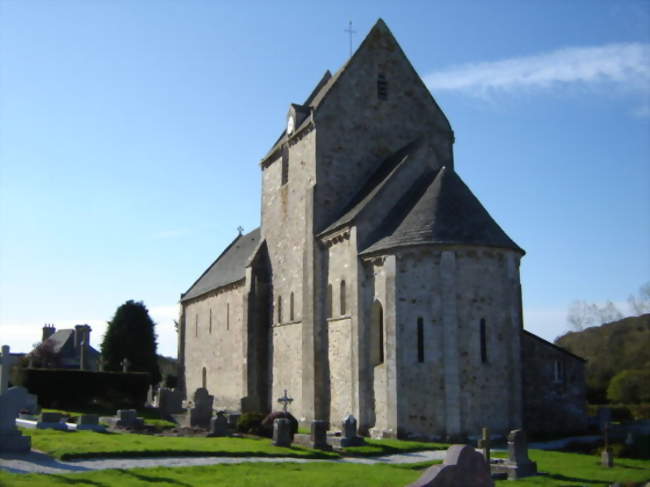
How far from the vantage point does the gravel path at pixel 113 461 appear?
1611 cm

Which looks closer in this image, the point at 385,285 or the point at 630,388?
the point at 385,285

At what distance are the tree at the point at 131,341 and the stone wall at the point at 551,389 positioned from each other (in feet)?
103

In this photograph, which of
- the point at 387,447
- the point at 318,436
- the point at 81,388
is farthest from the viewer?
the point at 81,388

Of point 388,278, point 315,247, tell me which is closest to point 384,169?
point 315,247

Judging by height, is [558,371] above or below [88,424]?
above

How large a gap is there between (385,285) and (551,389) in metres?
8.47

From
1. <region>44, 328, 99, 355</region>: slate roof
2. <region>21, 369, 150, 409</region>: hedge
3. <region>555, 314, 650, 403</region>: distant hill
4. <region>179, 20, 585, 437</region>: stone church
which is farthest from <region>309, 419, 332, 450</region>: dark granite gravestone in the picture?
<region>44, 328, 99, 355</region>: slate roof

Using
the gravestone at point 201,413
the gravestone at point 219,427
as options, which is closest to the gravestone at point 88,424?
the gravestone at point 219,427

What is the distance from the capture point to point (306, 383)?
2894 cm

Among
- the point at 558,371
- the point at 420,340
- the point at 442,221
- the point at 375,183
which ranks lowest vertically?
the point at 558,371

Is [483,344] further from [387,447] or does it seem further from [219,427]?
[219,427]

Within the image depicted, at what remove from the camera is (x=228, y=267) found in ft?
144

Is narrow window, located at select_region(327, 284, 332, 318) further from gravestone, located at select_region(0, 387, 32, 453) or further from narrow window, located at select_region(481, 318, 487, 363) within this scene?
gravestone, located at select_region(0, 387, 32, 453)

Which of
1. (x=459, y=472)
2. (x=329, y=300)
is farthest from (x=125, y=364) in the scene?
(x=459, y=472)
